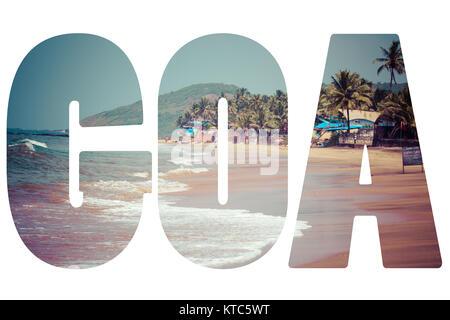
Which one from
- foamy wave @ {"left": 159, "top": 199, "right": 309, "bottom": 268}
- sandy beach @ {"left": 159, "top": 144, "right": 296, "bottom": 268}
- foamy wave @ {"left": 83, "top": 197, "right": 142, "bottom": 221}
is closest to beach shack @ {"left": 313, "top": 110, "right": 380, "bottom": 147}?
sandy beach @ {"left": 159, "top": 144, "right": 296, "bottom": 268}

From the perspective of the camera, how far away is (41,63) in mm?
6000

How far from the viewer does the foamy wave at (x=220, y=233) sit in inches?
228

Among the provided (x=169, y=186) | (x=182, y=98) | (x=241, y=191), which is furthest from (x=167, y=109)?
(x=241, y=191)

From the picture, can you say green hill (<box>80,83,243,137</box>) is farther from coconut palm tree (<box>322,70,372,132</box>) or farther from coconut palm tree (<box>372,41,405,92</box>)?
coconut palm tree (<box>372,41,405,92</box>)

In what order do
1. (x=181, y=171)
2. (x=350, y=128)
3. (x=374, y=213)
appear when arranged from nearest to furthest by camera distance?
1. (x=374, y=213)
2. (x=181, y=171)
3. (x=350, y=128)

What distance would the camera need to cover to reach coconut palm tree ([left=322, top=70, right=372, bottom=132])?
19.4 feet

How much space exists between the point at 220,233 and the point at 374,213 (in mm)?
1458

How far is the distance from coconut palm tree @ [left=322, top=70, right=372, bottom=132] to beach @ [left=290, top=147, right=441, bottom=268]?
492 millimetres

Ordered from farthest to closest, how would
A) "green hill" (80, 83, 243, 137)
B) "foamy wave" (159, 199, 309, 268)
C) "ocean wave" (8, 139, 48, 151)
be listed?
"ocean wave" (8, 139, 48, 151), "green hill" (80, 83, 243, 137), "foamy wave" (159, 199, 309, 268)

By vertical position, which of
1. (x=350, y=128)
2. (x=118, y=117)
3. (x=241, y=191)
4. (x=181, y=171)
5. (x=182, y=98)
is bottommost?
(x=241, y=191)

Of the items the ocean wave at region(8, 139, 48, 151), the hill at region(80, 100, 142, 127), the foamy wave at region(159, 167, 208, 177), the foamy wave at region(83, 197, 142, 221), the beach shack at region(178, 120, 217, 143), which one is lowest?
the foamy wave at region(83, 197, 142, 221)

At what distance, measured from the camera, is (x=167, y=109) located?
590 centimetres

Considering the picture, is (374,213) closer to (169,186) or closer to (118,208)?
(169,186)

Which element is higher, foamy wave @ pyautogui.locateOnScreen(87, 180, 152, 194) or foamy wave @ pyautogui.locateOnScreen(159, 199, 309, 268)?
foamy wave @ pyautogui.locateOnScreen(87, 180, 152, 194)
